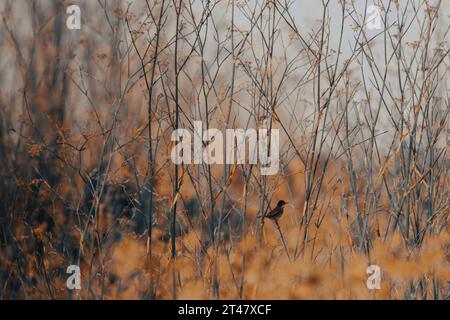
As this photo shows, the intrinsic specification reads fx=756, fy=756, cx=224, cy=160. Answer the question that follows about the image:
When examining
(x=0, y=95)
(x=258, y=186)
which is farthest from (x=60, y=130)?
(x=0, y=95)

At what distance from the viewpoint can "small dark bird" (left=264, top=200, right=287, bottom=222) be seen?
3.33 m

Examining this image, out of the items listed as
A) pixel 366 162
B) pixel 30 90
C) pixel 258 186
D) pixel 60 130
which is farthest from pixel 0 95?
pixel 366 162

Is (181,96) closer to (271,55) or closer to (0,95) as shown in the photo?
(271,55)

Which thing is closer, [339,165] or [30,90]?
[339,165]

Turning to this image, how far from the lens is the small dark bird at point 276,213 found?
3335 millimetres

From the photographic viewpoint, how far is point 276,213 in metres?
3.35

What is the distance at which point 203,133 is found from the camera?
3.37m

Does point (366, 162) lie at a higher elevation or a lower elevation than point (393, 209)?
higher
